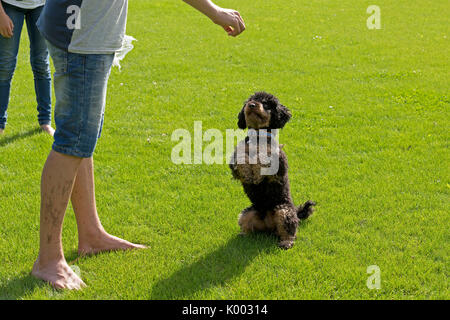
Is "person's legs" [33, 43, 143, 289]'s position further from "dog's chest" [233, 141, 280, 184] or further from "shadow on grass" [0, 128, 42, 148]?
"shadow on grass" [0, 128, 42, 148]

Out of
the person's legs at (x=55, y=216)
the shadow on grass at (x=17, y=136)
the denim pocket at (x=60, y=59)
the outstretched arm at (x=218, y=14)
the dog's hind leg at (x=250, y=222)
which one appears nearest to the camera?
the denim pocket at (x=60, y=59)

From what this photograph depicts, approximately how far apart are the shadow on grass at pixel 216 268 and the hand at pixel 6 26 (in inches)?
147

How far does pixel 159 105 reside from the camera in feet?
25.5

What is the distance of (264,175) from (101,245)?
4.70 ft

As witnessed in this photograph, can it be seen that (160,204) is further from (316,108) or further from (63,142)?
(316,108)

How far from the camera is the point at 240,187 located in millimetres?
5133

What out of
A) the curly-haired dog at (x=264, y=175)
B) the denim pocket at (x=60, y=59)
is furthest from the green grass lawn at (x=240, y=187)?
the denim pocket at (x=60, y=59)

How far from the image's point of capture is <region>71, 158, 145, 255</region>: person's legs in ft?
12.3

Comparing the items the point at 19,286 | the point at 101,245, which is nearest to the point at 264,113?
Result: the point at 101,245

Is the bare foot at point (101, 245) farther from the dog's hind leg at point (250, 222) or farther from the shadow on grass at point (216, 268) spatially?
the dog's hind leg at point (250, 222)

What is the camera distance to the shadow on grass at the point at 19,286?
3.35 m

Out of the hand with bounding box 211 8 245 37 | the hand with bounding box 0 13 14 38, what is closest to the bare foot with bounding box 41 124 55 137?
the hand with bounding box 0 13 14 38

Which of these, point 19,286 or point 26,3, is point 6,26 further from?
point 19,286
